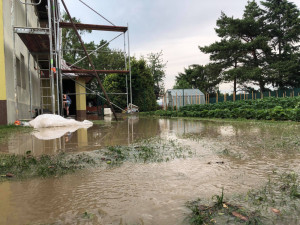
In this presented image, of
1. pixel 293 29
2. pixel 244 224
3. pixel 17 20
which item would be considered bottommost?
pixel 244 224

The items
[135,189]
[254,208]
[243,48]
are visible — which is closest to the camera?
[254,208]

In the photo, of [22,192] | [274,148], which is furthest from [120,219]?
[274,148]

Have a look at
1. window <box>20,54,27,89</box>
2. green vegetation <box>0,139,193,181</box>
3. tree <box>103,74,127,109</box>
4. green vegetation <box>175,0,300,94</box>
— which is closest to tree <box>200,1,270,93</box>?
green vegetation <box>175,0,300,94</box>

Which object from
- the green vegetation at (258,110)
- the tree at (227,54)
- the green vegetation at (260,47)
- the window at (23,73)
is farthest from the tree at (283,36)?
the window at (23,73)

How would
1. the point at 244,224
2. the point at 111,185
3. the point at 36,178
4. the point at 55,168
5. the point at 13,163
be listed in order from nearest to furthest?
the point at 244,224
the point at 111,185
the point at 36,178
the point at 55,168
the point at 13,163

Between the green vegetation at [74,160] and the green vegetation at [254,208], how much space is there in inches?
56.0

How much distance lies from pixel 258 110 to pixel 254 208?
1102 centimetres

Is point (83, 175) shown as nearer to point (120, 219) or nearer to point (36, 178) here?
point (36, 178)

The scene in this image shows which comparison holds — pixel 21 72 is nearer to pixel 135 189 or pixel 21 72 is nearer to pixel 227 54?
pixel 135 189

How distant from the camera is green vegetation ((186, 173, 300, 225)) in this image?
155cm

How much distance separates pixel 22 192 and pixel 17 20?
994cm

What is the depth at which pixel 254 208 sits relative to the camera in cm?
171

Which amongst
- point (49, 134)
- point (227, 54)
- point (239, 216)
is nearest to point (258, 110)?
point (49, 134)

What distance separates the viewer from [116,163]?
10.0ft
